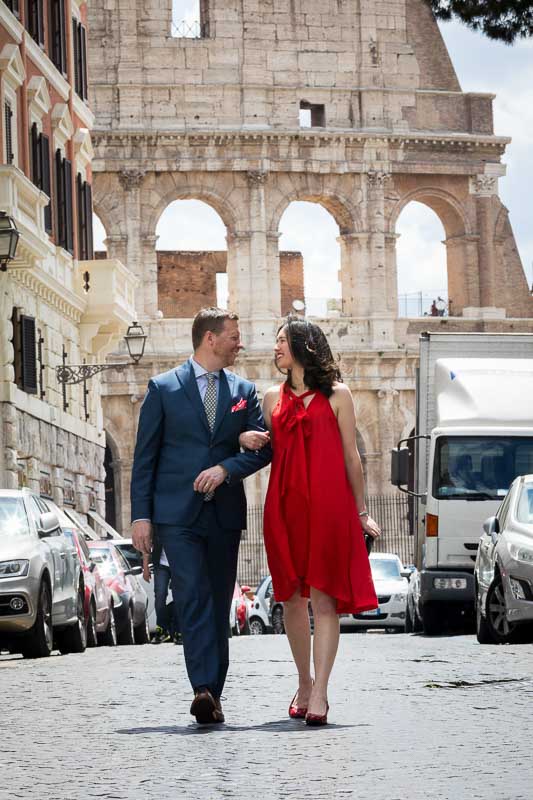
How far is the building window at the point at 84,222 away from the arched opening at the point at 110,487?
47.5ft

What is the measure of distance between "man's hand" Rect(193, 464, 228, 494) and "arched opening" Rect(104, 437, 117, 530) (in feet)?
137

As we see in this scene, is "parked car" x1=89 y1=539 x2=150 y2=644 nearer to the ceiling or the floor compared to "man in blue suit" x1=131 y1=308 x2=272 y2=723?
nearer to the floor

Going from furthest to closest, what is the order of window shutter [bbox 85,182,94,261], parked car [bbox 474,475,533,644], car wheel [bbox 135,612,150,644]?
1. window shutter [bbox 85,182,94,261]
2. car wheel [bbox 135,612,150,644]
3. parked car [bbox 474,475,533,644]

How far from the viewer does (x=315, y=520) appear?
822cm

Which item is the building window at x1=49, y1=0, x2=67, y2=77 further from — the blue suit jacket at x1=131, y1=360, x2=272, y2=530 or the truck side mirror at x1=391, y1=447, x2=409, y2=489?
the blue suit jacket at x1=131, y1=360, x2=272, y2=530

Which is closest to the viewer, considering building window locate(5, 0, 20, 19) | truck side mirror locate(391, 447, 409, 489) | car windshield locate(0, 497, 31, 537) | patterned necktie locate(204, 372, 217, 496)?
patterned necktie locate(204, 372, 217, 496)

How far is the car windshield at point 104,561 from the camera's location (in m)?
22.5

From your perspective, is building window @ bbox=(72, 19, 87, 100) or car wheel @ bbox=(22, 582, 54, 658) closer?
car wheel @ bbox=(22, 582, 54, 658)

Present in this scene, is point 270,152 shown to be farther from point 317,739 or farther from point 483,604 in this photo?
point 317,739

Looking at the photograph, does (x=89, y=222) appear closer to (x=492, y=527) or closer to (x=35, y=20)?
(x=35, y=20)

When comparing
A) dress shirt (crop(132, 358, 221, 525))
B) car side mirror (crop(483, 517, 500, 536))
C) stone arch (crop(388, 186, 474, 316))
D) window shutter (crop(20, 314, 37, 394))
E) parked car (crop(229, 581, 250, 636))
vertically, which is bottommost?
parked car (crop(229, 581, 250, 636))

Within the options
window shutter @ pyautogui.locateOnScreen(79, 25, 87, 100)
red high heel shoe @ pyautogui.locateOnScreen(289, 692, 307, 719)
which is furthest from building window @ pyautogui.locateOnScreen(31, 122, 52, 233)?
red high heel shoe @ pyautogui.locateOnScreen(289, 692, 307, 719)

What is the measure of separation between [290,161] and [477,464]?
32.4 metres

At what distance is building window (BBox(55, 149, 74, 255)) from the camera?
109 feet
